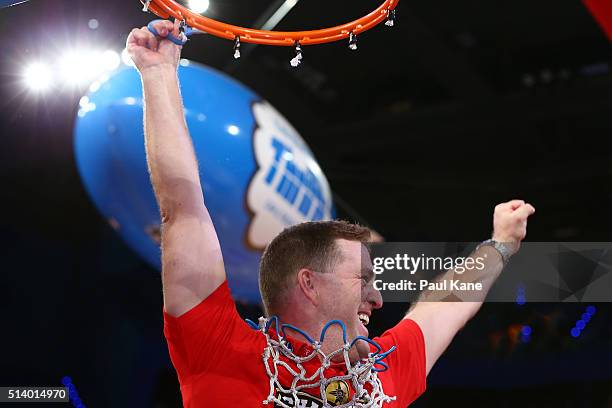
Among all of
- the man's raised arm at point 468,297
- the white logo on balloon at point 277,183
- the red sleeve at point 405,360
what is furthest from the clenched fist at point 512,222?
the white logo on balloon at point 277,183

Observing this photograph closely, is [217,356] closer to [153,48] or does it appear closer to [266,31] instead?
[153,48]

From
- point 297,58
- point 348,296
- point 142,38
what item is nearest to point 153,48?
point 142,38

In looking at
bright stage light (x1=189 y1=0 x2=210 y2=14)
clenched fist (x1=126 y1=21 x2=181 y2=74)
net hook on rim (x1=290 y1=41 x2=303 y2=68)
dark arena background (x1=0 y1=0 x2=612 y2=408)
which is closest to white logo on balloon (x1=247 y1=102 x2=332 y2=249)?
dark arena background (x1=0 y1=0 x2=612 y2=408)

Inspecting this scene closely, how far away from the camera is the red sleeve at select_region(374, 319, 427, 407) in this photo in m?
1.26

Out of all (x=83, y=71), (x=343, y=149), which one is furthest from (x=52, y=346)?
(x=343, y=149)

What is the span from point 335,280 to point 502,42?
241 cm

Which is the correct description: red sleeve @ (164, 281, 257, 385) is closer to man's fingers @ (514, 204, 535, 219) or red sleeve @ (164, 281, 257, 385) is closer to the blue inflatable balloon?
man's fingers @ (514, 204, 535, 219)

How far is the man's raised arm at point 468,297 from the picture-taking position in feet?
4.49

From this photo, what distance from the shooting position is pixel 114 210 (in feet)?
6.36

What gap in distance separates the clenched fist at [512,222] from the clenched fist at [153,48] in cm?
68

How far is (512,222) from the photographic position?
139 cm

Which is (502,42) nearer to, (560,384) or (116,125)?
(560,384)

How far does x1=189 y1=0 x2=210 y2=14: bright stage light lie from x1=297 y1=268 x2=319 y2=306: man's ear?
1.67 feet

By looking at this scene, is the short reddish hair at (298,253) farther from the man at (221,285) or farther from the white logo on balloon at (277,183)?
the white logo on balloon at (277,183)
